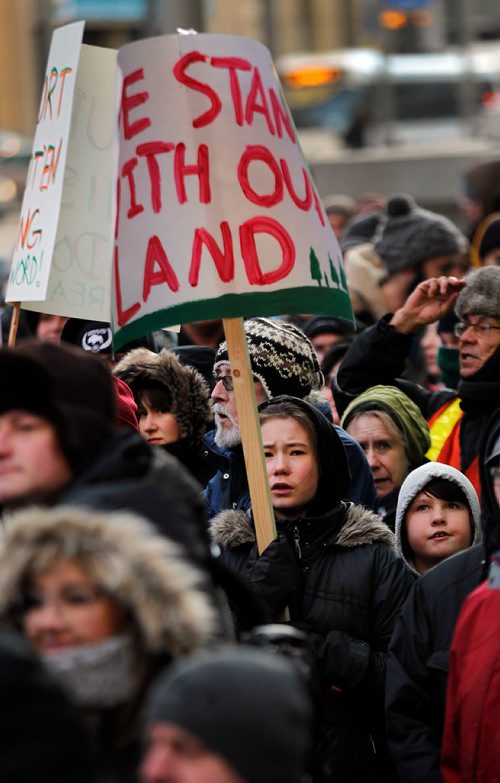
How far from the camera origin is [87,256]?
555 centimetres

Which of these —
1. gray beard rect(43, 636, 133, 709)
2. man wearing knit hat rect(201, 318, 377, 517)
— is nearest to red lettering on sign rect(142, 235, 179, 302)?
man wearing knit hat rect(201, 318, 377, 517)

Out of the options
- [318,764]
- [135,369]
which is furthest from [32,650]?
[135,369]

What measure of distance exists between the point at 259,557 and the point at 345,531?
0.28 meters

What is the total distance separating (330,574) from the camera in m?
4.81

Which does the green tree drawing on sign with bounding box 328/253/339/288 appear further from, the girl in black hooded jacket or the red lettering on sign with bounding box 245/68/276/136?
the girl in black hooded jacket

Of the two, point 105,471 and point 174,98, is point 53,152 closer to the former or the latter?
point 174,98

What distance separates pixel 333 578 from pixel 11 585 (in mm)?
1932

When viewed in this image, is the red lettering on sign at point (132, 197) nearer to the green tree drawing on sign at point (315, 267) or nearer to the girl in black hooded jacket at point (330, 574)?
the green tree drawing on sign at point (315, 267)

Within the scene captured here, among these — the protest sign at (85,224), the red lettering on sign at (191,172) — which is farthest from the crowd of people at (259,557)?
the red lettering on sign at (191,172)

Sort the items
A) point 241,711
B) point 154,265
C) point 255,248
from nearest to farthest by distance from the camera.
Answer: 1. point 241,711
2. point 154,265
3. point 255,248

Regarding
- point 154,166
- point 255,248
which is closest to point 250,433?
point 255,248

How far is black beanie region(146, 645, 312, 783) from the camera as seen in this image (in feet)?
8.52

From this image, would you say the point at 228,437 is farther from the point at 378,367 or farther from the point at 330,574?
the point at 378,367

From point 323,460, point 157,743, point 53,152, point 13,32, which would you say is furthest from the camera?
point 13,32
